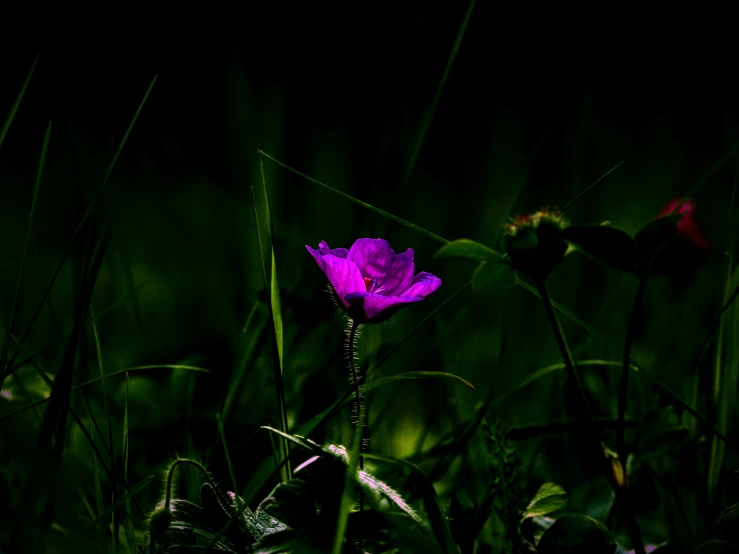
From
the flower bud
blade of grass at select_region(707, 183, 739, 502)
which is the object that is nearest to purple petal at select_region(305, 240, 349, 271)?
the flower bud

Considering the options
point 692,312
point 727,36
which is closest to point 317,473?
point 692,312

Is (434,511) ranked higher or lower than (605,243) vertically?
lower

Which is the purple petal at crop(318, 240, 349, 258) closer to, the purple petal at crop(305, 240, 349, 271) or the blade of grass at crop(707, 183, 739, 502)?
the purple petal at crop(305, 240, 349, 271)

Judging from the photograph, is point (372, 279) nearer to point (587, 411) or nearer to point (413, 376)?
point (413, 376)

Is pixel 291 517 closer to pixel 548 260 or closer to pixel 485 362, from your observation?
pixel 548 260

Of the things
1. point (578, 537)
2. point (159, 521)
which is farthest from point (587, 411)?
point (159, 521)

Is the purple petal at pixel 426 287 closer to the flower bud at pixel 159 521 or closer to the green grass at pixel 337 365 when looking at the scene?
the green grass at pixel 337 365

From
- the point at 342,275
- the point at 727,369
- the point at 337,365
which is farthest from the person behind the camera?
the point at 337,365
